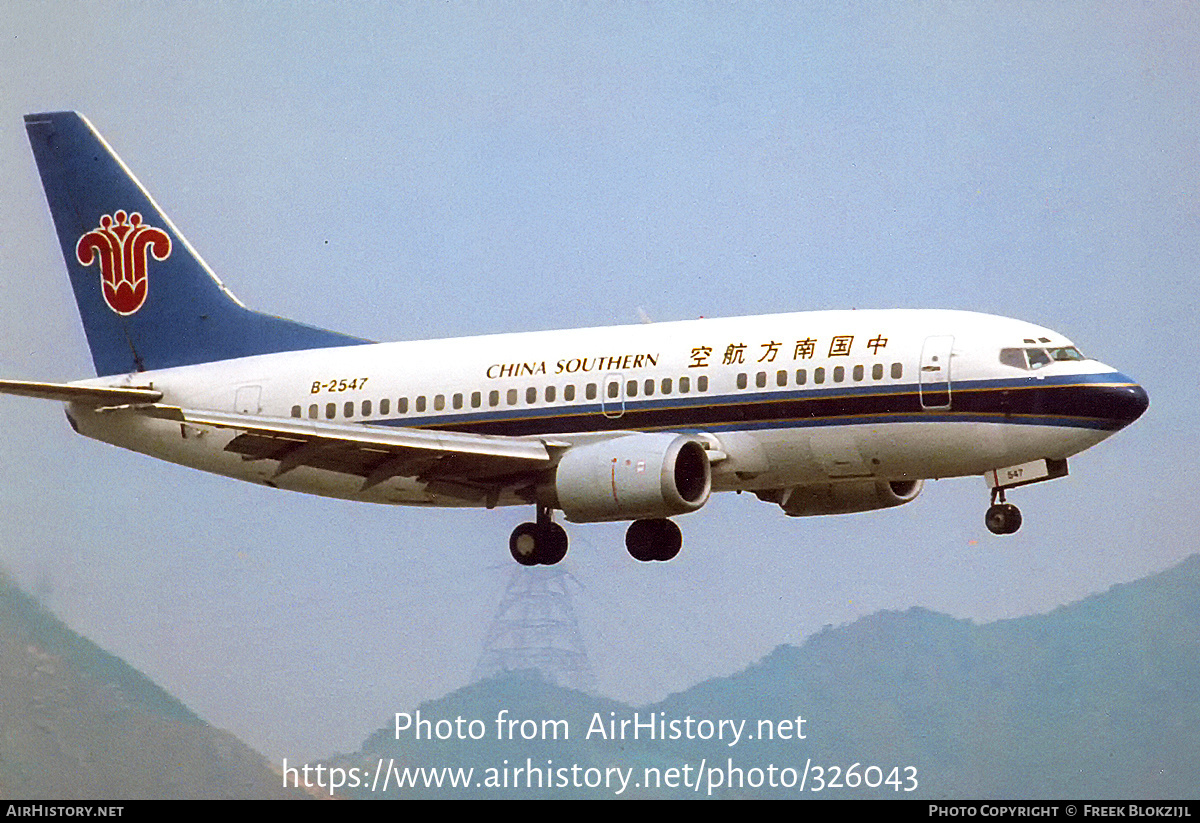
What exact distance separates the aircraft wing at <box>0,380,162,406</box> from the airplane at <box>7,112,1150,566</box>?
0.07 metres

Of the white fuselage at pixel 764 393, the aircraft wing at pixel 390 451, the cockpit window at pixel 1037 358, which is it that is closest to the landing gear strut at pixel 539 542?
the white fuselage at pixel 764 393

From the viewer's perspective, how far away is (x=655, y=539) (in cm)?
5231

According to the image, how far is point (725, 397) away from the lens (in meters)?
47.9

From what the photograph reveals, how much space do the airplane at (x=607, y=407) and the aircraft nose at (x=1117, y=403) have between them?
0.04m

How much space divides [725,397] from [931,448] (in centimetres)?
466

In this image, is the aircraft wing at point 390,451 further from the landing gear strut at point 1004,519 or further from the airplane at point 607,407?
the landing gear strut at point 1004,519

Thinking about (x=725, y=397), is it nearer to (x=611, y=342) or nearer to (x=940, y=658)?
(x=611, y=342)

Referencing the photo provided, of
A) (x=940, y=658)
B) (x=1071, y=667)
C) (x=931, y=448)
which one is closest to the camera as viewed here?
(x=931, y=448)

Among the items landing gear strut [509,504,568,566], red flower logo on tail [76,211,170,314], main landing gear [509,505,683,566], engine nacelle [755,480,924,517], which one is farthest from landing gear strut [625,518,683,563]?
red flower logo on tail [76,211,170,314]

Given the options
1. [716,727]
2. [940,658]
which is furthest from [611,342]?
[940,658]

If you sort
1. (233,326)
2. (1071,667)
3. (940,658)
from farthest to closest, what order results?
(1071,667) → (940,658) → (233,326)

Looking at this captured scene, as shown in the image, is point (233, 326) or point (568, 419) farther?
point (233, 326)

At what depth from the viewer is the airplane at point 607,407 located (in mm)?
46469

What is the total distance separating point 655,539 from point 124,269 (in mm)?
16186
